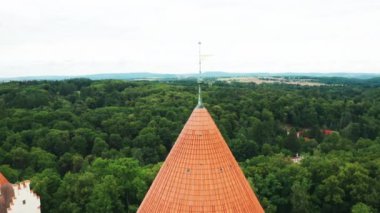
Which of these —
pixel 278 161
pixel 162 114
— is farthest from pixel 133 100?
pixel 278 161

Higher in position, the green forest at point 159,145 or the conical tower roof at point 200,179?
the conical tower roof at point 200,179

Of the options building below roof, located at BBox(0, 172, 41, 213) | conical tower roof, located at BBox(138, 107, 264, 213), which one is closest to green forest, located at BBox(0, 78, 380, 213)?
building below roof, located at BBox(0, 172, 41, 213)

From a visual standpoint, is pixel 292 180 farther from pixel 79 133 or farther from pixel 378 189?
pixel 79 133

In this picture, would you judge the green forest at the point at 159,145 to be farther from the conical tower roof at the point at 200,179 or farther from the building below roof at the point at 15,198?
the conical tower roof at the point at 200,179

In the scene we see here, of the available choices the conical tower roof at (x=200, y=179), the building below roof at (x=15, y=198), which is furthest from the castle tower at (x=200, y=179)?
the building below roof at (x=15, y=198)

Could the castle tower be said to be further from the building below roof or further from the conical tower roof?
the building below roof

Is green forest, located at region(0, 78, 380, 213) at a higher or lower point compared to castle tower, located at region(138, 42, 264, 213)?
lower
